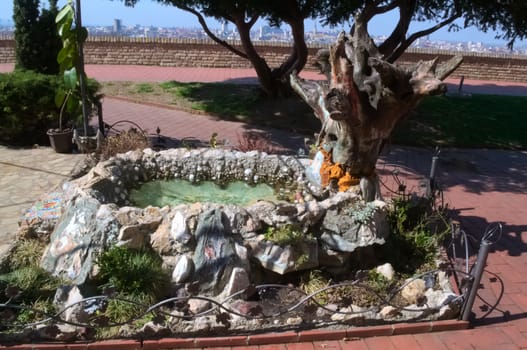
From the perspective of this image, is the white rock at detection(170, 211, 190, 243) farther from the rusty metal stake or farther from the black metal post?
the black metal post

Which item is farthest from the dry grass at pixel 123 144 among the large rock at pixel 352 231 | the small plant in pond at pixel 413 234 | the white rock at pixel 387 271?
the white rock at pixel 387 271

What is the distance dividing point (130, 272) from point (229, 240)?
3.14ft

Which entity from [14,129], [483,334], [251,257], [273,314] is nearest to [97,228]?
[251,257]

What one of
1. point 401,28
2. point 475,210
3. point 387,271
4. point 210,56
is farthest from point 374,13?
point 210,56

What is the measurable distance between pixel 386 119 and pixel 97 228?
10.7 feet

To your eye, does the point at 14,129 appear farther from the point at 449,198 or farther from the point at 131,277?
the point at 449,198

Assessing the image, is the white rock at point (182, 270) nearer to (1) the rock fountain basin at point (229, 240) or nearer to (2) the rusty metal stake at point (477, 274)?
(1) the rock fountain basin at point (229, 240)

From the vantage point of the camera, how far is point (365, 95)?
16.6 ft

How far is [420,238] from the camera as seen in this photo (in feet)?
17.4

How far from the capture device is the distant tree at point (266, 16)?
35.0 feet

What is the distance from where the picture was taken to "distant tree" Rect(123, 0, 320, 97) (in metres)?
10.7

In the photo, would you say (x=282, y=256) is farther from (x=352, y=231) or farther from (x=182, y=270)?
(x=182, y=270)

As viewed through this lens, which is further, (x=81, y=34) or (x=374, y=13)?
(x=374, y=13)

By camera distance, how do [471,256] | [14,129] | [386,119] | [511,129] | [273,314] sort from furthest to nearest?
[511,129] < [14,129] < [471,256] < [386,119] < [273,314]
